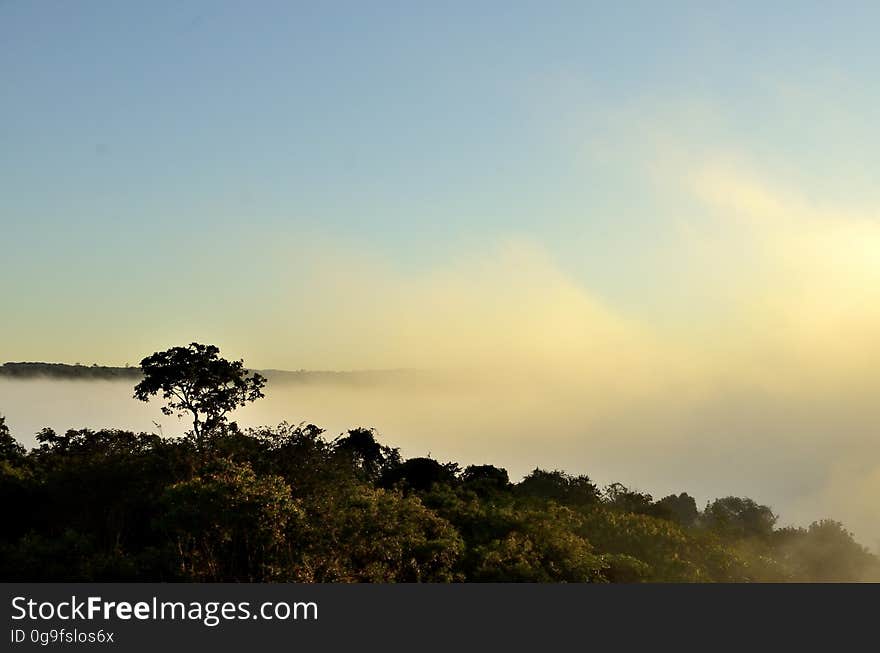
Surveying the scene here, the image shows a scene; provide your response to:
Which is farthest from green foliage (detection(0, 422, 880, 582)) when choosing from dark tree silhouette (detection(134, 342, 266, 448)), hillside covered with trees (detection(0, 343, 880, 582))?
dark tree silhouette (detection(134, 342, 266, 448))

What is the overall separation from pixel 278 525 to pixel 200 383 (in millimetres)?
30400

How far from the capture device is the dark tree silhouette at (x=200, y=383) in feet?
153

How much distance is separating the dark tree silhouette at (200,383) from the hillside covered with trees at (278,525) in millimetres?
13742

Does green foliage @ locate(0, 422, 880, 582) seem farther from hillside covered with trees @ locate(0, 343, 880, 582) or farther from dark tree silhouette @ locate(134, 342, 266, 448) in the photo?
dark tree silhouette @ locate(134, 342, 266, 448)

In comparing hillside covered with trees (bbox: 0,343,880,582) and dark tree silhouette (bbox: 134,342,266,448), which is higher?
dark tree silhouette (bbox: 134,342,266,448)

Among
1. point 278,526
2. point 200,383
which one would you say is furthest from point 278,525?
point 200,383

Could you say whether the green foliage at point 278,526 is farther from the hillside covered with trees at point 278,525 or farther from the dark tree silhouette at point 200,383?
the dark tree silhouette at point 200,383

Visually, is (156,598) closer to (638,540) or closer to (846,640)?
(846,640)

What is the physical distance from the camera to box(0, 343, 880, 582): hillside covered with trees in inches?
713

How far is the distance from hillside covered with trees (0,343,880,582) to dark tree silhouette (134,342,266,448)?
1374 centimetres

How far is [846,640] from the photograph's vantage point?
46.6 ft

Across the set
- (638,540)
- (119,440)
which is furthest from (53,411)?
(638,540)

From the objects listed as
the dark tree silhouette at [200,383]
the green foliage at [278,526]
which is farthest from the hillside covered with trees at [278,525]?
the dark tree silhouette at [200,383]

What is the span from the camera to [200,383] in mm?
46688
